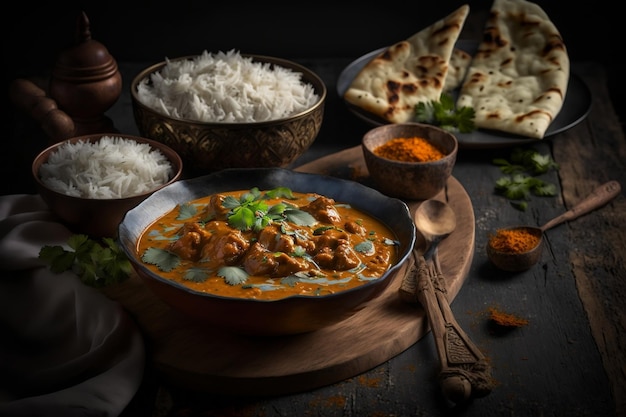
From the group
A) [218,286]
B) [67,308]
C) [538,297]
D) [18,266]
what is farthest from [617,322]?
[18,266]

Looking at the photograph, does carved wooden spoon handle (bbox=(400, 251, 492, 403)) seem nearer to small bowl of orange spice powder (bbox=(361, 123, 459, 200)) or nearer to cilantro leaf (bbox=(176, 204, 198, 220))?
small bowl of orange spice powder (bbox=(361, 123, 459, 200))

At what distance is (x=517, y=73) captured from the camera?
5043 mm

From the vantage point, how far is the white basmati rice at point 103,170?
3.47m

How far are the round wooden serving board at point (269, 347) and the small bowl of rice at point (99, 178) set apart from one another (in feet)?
1.23

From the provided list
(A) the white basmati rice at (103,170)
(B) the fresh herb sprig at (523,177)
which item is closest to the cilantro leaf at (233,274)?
(A) the white basmati rice at (103,170)

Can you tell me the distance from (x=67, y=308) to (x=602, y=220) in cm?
269

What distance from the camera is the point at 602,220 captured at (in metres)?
3.96

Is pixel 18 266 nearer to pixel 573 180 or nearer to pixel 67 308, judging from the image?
pixel 67 308

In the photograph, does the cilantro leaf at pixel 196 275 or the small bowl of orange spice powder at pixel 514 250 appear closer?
the cilantro leaf at pixel 196 275

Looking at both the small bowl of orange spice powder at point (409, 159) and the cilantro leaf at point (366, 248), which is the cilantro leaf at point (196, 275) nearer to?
the cilantro leaf at point (366, 248)

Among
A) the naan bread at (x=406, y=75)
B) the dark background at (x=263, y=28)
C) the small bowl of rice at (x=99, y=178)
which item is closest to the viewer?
the small bowl of rice at (x=99, y=178)

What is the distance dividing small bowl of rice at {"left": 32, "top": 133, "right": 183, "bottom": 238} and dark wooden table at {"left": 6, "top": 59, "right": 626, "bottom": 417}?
0.92m

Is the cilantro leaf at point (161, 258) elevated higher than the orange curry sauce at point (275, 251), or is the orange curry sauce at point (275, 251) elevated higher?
the orange curry sauce at point (275, 251)

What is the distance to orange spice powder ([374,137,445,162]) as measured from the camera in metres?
3.94
